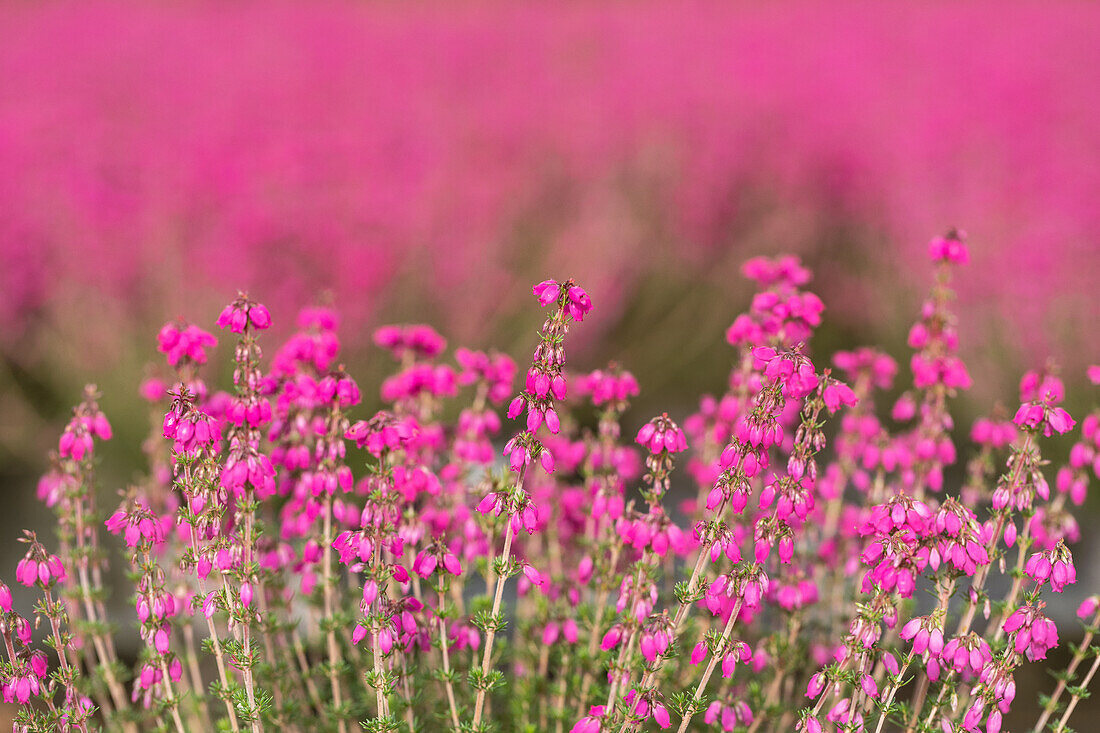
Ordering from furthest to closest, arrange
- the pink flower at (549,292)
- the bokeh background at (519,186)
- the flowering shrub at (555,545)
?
the bokeh background at (519,186) < the flowering shrub at (555,545) < the pink flower at (549,292)

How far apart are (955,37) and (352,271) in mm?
9234

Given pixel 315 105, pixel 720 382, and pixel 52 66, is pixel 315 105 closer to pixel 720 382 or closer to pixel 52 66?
pixel 52 66

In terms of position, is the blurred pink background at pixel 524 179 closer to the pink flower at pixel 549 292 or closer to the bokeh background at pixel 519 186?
the bokeh background at pixel 519 186

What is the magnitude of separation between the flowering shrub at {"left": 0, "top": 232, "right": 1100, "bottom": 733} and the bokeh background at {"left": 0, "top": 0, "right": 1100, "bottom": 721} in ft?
9.46

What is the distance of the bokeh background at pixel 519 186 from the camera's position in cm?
620

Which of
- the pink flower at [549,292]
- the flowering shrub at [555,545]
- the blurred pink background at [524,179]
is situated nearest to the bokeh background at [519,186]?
the blurred pink background at [524,179]

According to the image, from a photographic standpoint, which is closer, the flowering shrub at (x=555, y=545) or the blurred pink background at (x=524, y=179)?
the flowering shrub at (x=555, y=545)

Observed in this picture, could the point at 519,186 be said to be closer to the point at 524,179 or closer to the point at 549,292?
the point at 524,179

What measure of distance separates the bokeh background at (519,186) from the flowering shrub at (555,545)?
288 centimetres

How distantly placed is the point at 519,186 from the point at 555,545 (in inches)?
199

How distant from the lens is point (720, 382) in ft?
24.3

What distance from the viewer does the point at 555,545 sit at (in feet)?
9.25

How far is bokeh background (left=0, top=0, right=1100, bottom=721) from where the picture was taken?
6203 mm

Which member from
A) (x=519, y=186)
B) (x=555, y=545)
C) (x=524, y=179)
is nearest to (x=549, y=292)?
(x=555, y=545)
